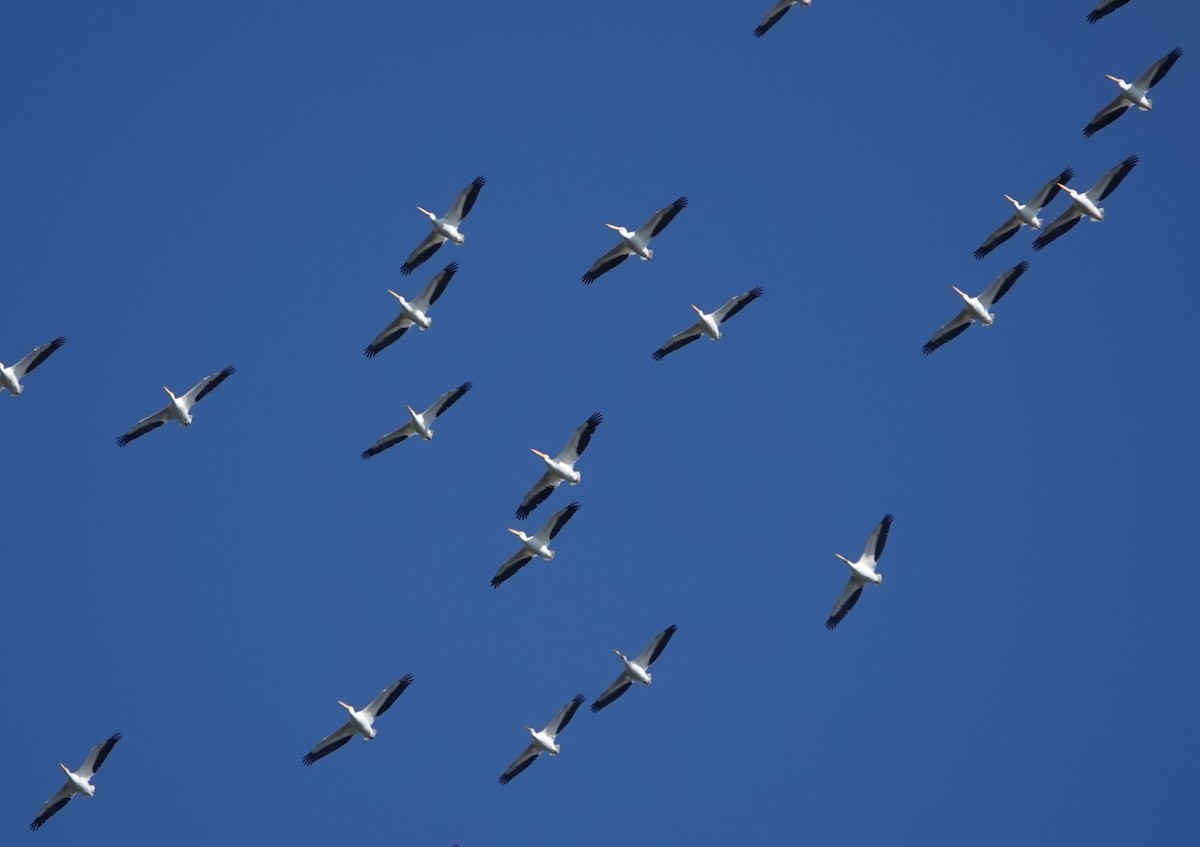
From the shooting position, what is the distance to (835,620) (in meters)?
41.3

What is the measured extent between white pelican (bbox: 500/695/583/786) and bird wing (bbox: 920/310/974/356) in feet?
39.2

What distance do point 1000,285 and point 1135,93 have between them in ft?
17.6

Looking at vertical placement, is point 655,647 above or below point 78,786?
above

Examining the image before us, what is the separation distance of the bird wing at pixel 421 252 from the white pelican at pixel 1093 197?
14.3m

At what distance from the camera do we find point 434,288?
42406 millimetres

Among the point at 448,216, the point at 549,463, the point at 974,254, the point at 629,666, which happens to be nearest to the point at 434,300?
the point at 448,216

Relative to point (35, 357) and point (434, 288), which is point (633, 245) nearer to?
point (434, 288)

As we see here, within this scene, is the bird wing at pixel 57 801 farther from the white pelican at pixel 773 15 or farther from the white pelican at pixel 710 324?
the white pelican at pixel 773 15

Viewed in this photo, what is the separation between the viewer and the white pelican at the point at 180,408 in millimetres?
40875

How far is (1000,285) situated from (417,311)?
546 inches

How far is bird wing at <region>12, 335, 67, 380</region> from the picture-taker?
A: 135 feet

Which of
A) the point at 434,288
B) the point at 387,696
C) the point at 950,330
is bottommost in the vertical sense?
the point at 387,696

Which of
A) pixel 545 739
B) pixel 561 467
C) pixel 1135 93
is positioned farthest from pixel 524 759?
pixel 1135 93

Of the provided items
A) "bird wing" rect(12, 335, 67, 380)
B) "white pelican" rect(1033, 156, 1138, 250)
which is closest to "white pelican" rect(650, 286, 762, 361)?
"white pelican" rect(1033, 156, 1138, 250)
